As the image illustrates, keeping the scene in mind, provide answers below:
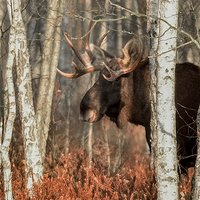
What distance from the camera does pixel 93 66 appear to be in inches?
427

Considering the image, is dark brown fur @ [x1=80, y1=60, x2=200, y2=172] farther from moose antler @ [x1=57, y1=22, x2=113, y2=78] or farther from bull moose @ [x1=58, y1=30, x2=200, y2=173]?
moose antler @ [x1=57, y1=22, x2=113, y2=78]

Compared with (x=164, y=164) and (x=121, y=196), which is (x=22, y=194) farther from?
(x=164, y=164)

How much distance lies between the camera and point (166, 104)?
7188 mm

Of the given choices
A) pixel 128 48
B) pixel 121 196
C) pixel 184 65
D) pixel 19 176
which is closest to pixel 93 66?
pixel 128 48

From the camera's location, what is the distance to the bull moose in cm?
1012

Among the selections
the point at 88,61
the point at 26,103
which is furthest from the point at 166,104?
the point at 88,61

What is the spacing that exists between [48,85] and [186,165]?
2723 mm

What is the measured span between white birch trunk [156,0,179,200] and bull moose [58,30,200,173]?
8.70ft

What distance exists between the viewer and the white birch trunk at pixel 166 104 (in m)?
7.20

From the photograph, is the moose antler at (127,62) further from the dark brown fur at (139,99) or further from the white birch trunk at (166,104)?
the white birch trunk at (166,104)

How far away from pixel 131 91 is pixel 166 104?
135 inches

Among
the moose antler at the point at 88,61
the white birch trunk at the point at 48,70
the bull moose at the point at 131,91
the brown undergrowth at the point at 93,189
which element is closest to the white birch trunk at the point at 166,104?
the brown undergrowth at the point at 93,189

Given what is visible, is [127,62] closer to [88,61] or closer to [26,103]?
[88,61]

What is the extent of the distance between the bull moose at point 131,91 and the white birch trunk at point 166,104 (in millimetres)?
2653
